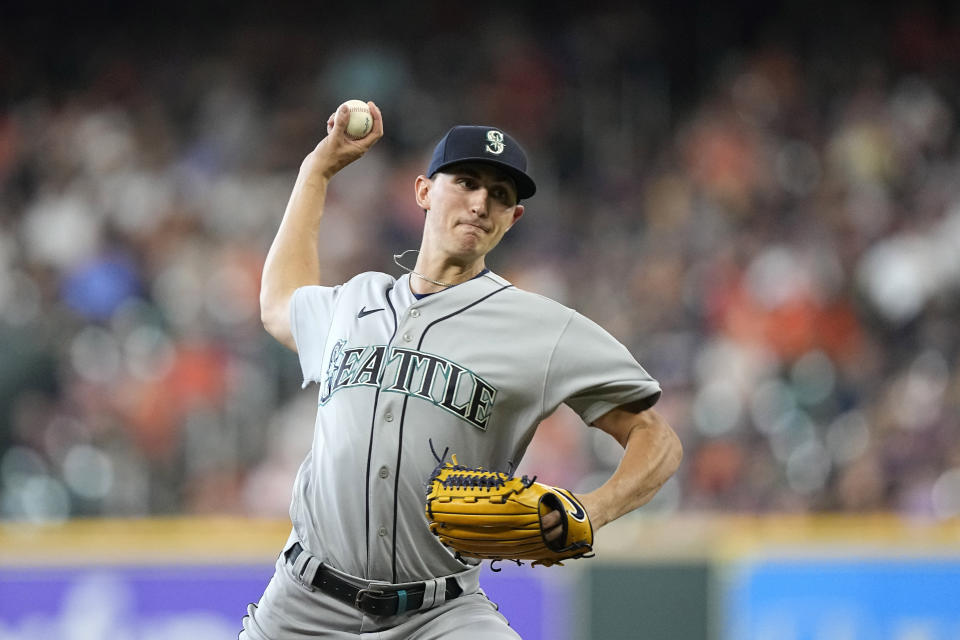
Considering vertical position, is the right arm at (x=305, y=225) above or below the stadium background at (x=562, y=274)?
below

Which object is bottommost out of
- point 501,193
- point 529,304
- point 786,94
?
point 529,304

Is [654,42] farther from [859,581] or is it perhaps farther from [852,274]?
[859,581]

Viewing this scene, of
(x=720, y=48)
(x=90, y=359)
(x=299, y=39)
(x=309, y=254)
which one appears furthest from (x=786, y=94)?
(x=309, y=254)

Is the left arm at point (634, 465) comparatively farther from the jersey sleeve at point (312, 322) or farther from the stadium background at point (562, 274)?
the stadium background at point (562, 274)

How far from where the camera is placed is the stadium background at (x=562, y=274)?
6766mm

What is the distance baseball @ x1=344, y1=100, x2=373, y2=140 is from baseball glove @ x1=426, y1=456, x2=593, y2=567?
3.83ft

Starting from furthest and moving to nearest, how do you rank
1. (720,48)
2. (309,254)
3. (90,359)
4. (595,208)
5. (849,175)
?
(720,48)
(595,208)
(849,175)
(90,359)
(309,254)

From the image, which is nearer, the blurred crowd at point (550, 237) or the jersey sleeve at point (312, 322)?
the jersey sleeve at point (312, 322)

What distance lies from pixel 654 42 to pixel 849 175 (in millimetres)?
2546

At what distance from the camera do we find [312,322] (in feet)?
11.2

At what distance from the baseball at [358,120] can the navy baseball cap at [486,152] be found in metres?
0.43

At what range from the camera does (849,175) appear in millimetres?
9102

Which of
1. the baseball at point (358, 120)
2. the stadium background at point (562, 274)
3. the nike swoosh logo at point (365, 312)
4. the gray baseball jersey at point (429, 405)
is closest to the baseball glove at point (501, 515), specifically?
the gray baseball jersey at point (429, 405)

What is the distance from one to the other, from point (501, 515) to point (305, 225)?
1.25m
